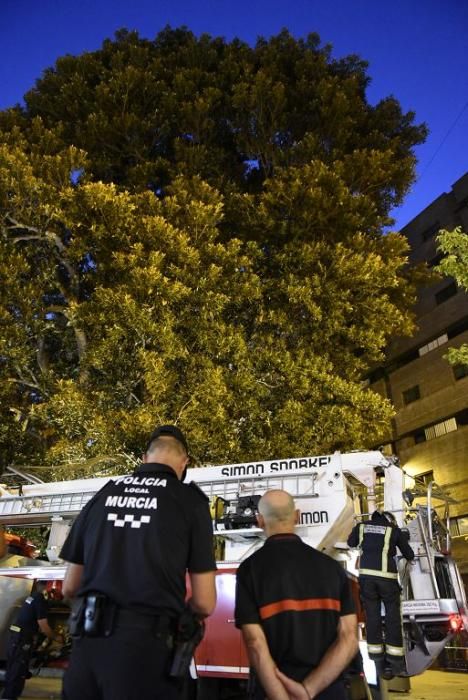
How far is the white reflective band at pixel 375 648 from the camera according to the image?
16.2 ft

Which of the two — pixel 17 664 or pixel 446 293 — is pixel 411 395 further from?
pixel 17 664

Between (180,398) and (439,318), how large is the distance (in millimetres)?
18826

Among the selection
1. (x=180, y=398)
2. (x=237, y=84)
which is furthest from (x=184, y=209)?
(x=237, y=84)

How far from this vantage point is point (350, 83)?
13.6 m

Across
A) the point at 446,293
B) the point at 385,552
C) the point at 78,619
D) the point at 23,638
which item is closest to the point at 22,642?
the point at 23,638

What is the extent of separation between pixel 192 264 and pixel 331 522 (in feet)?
19.8

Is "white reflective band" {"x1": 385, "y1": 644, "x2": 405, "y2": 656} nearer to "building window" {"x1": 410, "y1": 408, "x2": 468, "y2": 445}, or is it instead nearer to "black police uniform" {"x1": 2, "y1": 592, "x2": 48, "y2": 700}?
"black police uniform" {"x1": 2, "y1": 592, "x2": 48, "y2": 700}

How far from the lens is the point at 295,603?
2113 millimetres

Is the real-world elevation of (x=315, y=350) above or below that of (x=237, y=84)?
below

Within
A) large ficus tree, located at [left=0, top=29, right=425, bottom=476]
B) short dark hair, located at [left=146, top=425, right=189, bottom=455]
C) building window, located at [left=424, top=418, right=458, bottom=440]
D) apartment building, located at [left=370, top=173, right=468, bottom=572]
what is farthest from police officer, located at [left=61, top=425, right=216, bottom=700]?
building window, located at [left=424, top=418, right=458, bottom=440]

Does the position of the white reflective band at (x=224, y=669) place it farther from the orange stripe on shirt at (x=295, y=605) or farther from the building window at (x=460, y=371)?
the building window at (x=460, y=371)

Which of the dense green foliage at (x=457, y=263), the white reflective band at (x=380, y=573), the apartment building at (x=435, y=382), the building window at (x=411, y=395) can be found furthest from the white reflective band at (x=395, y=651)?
the building window at (x=411, y=395)

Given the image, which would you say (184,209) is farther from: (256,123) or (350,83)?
(350,83)

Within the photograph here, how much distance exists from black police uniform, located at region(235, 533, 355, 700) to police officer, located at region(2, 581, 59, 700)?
352 cm
